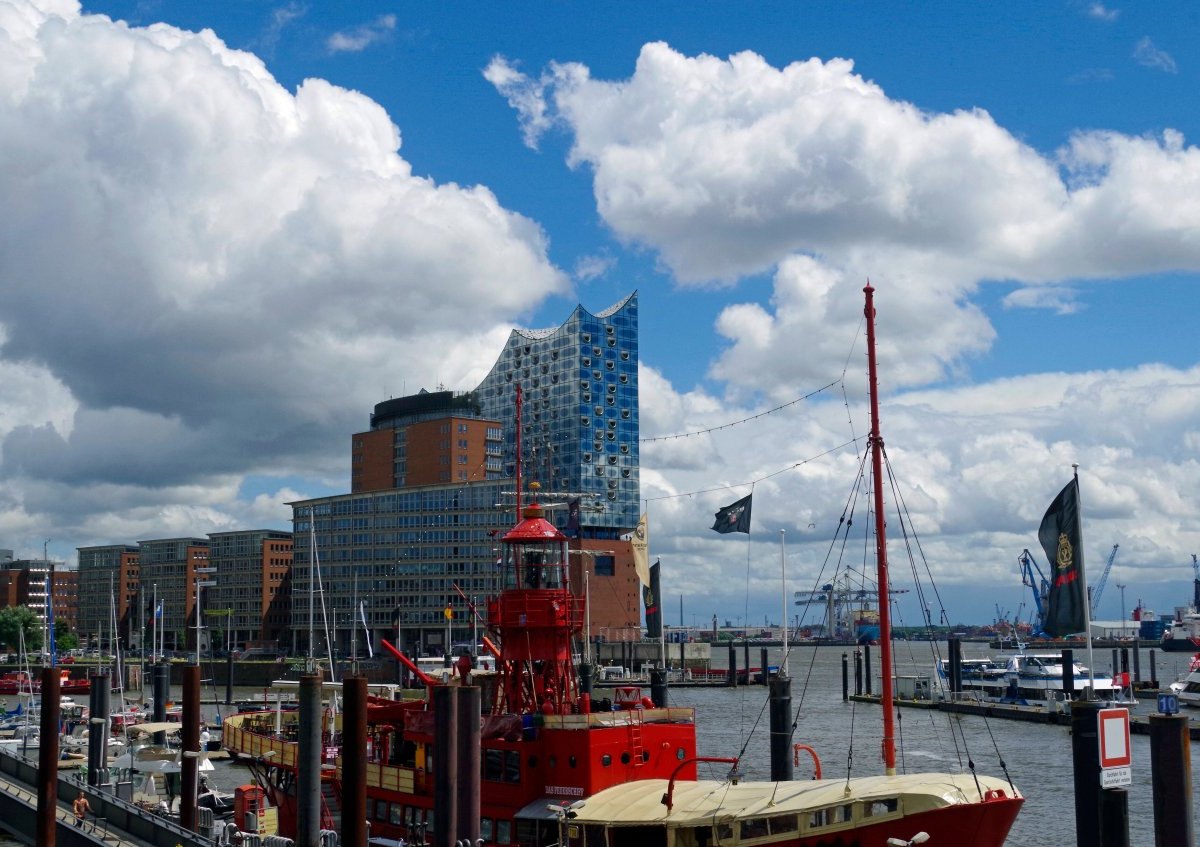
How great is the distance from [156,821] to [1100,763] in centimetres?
3179

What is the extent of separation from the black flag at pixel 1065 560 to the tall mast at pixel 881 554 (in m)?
44.8

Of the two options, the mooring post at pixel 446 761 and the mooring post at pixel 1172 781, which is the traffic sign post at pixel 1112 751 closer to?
the mooring post at pixel 1172 781

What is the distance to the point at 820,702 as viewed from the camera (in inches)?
5285

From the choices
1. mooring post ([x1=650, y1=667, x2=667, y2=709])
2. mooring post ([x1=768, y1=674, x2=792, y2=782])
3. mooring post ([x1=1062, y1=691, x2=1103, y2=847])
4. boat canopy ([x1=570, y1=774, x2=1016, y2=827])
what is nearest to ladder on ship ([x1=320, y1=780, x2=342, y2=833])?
mooring post ([x1=768, y1=674, x2=792, y2=782])

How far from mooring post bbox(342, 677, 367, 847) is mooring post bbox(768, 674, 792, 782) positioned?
14319mm

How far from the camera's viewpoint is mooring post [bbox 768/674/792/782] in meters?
40.0

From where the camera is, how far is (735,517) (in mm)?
73938

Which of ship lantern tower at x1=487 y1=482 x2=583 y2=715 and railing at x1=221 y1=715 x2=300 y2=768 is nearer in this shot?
ship lantern tower at x1=487 y1=482 x2=583 y2=715

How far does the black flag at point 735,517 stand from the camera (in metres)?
73.6

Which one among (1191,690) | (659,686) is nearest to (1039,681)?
(1191,690)

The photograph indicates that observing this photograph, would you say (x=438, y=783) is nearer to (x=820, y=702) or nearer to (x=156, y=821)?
(x=156, y=821)

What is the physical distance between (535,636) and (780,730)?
8.62 m

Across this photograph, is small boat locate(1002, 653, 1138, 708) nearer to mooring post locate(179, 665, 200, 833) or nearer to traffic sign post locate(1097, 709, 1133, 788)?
mooring post locate(179, 665, 200, 833)

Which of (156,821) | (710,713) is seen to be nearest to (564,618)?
(156,821)
